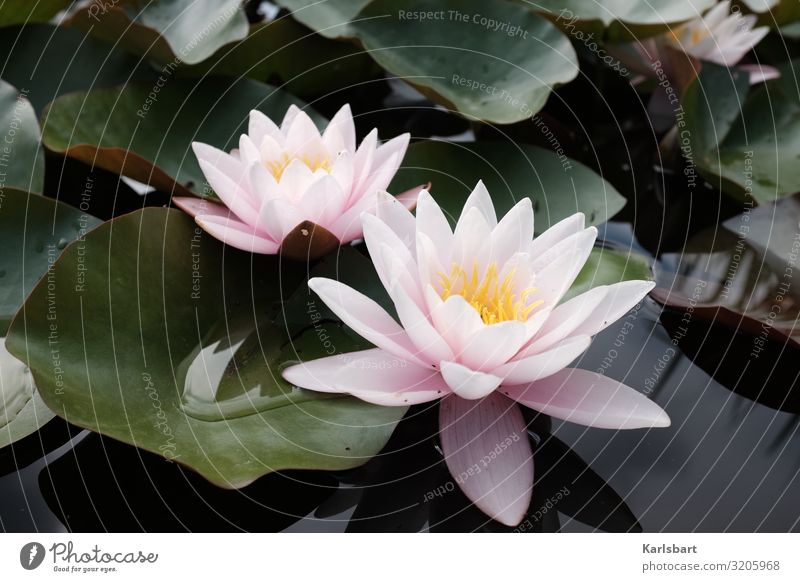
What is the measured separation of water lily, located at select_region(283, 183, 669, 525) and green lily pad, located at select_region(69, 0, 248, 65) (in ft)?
2.10

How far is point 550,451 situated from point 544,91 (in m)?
0.69

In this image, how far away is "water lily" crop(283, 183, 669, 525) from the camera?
853 mm

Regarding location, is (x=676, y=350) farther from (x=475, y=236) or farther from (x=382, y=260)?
(x=382, y=260)

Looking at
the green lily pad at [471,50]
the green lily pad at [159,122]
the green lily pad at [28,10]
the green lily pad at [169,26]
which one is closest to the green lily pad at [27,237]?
the green lily pad at [159,122]

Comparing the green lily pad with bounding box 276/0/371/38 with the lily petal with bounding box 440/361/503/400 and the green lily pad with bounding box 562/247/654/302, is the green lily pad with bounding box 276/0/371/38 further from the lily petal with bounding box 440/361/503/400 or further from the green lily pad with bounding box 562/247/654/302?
the lily petal with bounding box 440/361/503/400

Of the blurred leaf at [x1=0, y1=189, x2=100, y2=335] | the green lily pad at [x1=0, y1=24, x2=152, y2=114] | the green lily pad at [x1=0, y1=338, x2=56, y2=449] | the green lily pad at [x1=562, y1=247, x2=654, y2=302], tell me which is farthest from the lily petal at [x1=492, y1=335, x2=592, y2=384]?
the green lily pad at [x1=0, y1=24, x2=152, y2=114]

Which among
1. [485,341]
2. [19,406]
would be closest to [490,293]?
[485,341]

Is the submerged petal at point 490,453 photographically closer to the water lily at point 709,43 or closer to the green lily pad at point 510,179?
the green lily pad at point 510,179

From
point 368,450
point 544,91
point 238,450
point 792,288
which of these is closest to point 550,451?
point 368,450

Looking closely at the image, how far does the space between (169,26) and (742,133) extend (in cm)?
121

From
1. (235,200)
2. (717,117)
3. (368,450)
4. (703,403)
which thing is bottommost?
(703,403)

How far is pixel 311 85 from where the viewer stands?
1562 mm

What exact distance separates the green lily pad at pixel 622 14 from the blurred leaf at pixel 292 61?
16.5 inches

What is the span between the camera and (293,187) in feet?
3.35
